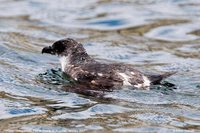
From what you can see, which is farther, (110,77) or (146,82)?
(146,82)

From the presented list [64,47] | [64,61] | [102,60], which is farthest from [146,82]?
[102,60]

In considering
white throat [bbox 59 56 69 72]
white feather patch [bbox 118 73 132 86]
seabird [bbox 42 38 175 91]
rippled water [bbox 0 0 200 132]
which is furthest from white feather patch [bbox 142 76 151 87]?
white throat [bbox 59 56 69 72]

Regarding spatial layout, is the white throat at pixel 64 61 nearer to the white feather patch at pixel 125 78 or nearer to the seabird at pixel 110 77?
the seabird at pixel 110 77

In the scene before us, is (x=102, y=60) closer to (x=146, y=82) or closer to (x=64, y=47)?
(x=64, y=47)

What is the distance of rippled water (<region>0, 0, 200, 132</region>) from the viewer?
9961mm

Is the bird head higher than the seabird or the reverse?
higher

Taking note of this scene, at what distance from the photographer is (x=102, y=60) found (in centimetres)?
1548

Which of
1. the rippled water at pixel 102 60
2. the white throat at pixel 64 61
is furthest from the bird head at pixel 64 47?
the rippled water at pixel 102 60

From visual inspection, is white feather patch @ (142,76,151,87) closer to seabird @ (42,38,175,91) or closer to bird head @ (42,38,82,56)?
seabird @ (42,38,175,91)

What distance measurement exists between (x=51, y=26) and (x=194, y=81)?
748cm

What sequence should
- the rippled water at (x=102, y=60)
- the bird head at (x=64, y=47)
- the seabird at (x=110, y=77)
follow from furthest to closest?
1. the bird head at (x=64, y=47)
2. the seabird at (x=110, y=77)
3. the rippled water at (x=102, y=60)

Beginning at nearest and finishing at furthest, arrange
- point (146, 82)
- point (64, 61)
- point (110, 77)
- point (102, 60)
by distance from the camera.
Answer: point (110, 77)
point (146, 82)
point (64, 61)
point (102, 60)

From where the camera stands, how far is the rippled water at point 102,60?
9.96m

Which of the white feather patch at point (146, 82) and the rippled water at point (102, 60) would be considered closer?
the rippled water at point (102, 60)
